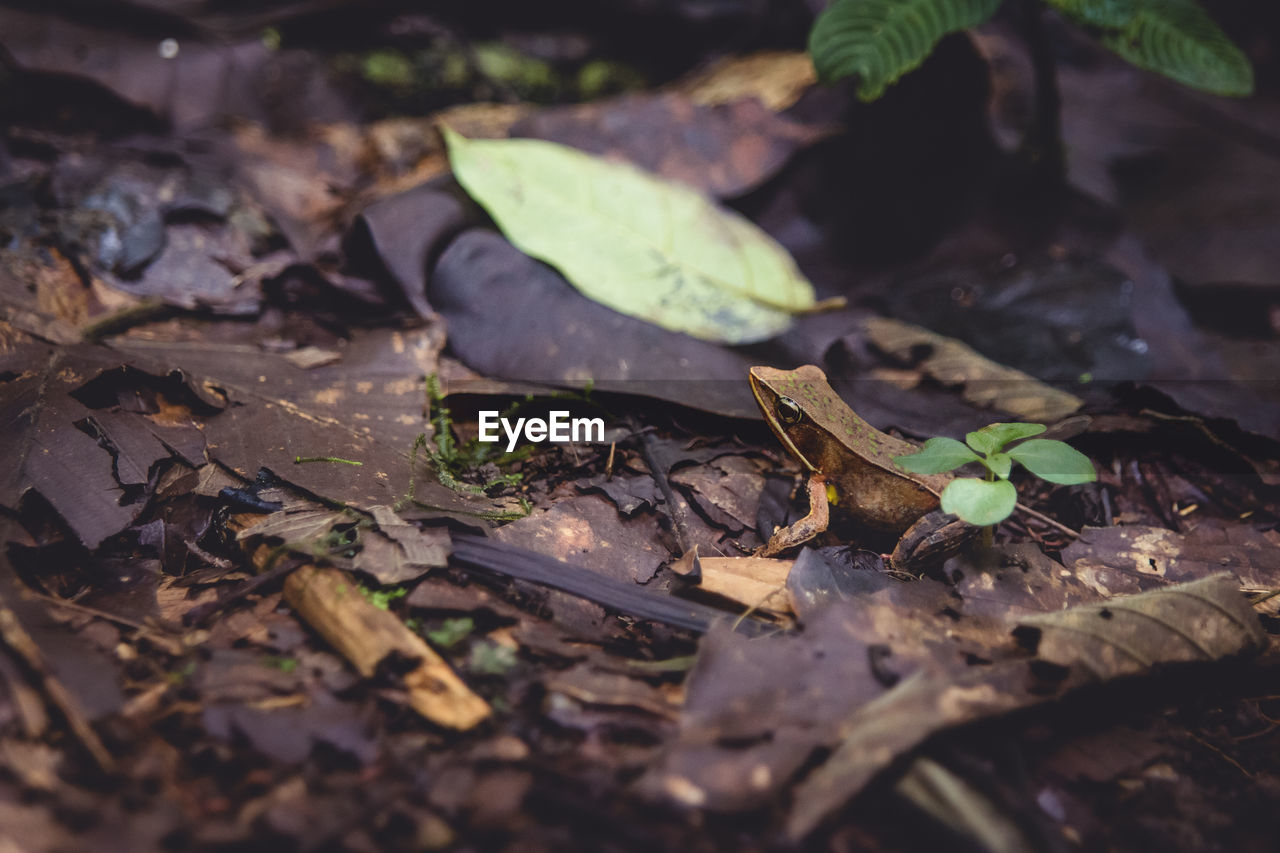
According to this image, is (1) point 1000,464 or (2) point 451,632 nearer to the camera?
(2) point 451,632

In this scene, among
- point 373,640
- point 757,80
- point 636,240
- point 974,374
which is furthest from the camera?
point 757,80

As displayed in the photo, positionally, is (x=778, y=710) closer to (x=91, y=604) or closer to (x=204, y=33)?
(x=91, y=604)

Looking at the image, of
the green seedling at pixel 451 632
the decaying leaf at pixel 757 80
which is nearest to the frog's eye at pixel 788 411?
the green seedling at pixel 451 632

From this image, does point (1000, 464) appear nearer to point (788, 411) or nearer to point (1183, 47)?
point (788, 411)

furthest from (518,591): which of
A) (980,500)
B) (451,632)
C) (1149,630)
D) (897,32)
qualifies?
(897,32)

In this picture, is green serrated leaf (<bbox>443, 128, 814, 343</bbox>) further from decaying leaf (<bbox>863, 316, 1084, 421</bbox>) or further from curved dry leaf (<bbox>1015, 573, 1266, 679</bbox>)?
curved dry leaf (<bbox>1015, 573, 1266, 679</bbox>)

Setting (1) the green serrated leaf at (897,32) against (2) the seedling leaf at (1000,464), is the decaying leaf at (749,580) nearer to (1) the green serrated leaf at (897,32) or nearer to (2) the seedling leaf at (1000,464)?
(2) the seedling leaf at (1000,464)

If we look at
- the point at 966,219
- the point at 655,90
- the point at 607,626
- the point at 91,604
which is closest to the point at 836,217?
the point at 966,219
